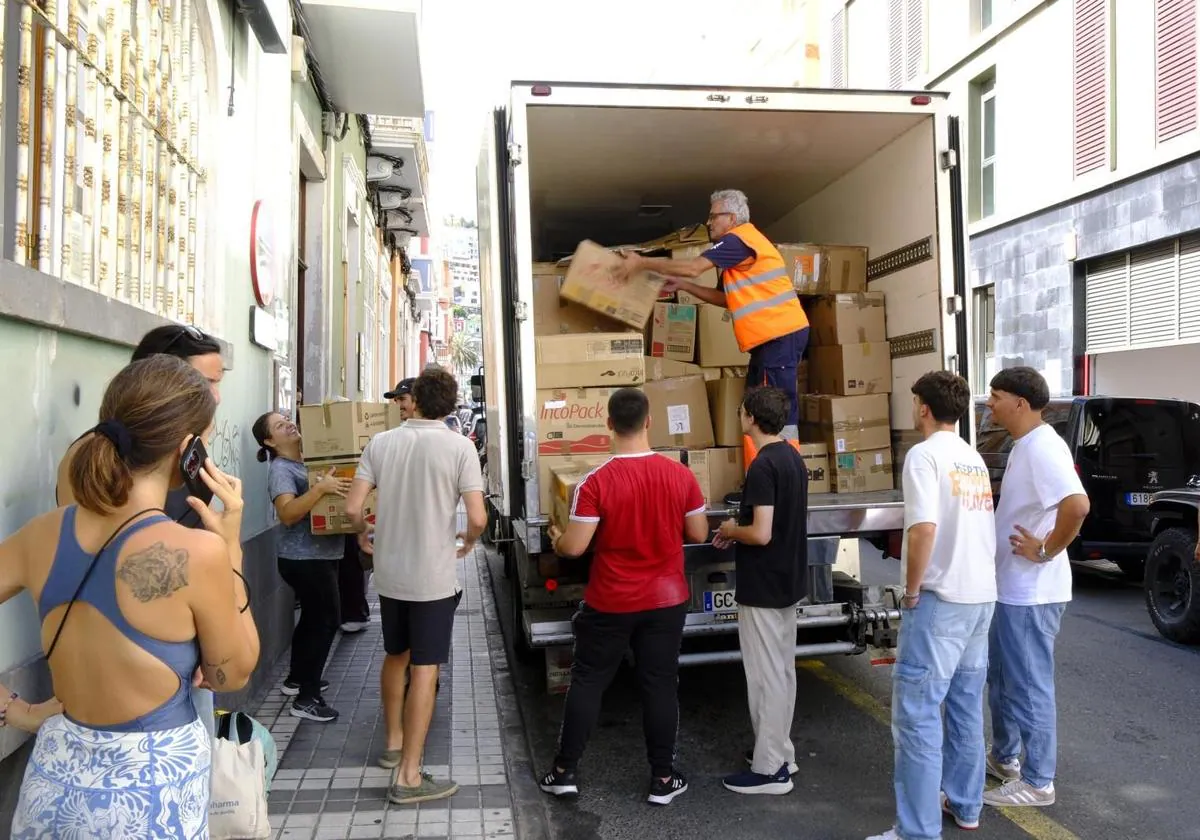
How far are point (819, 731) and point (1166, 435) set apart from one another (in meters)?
4.98

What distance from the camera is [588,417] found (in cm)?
491

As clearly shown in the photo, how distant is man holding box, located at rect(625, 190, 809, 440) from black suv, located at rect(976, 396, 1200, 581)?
12.8 ft

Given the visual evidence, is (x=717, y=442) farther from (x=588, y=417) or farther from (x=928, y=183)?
(x=928, y=183)

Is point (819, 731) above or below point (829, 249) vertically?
below

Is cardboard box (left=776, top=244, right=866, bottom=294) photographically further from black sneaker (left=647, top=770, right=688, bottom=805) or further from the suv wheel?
black sneaker (left=647, top=770, right=688, bottom=805)

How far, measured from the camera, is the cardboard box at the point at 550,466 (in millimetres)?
4645

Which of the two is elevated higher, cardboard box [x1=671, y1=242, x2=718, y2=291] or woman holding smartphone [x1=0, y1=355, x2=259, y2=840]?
cardboard box [x1=671, y1=242, x2=718, y2=291]

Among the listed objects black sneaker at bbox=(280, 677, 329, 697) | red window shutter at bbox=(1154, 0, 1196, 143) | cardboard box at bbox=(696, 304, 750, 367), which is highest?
red window shutter at bbox=(1154, 0, 1196, 143)

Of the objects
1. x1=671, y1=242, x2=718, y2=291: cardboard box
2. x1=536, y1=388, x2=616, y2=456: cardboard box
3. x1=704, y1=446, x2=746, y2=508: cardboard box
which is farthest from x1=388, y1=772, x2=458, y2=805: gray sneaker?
x1=671, y1=242, x2=718, y2=291: cardboard box

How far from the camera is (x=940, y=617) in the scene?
3334mm

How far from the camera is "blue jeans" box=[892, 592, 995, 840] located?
3258 mm

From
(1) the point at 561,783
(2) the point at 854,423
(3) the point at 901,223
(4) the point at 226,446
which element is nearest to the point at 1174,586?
(2) the point at 854,423

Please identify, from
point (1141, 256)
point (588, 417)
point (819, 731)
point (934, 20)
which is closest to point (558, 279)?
point (588, 417)

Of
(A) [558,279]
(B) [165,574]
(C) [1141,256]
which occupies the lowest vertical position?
(B) [165,574]
